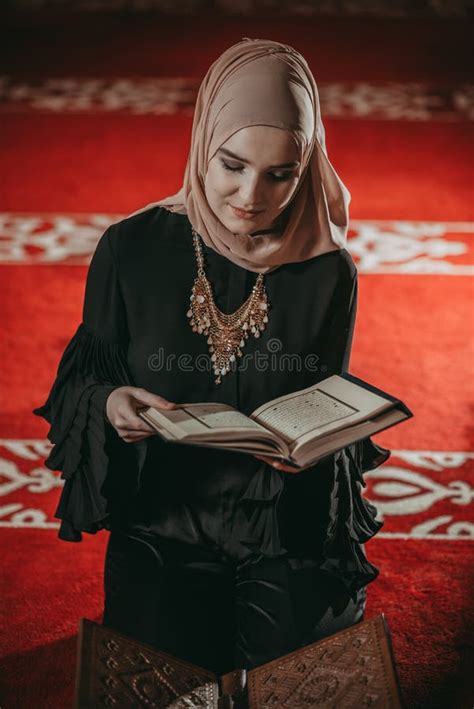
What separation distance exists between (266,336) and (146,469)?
0.34 m

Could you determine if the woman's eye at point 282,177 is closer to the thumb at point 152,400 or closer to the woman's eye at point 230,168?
the woman's eye at point 230,168

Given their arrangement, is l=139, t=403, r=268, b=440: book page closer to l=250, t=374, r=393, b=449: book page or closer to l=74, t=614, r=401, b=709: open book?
l=250, t=374, r=393, b=449: book page

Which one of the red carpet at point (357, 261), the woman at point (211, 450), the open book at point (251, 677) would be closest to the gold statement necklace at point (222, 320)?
the woman at point (211, 450)

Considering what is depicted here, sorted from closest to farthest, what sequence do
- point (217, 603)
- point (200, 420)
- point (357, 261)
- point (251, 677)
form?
point (200, 420) < point (251, 677) < point (217, 603) < point (357, 261)

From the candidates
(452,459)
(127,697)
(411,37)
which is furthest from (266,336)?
(411,37)

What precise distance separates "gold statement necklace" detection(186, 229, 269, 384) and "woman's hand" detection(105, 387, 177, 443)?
0.18 metres

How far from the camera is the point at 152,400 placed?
1.52 metres

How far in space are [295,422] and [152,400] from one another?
0.24 meters

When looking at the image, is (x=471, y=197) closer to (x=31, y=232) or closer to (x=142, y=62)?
(x=31, y=232)

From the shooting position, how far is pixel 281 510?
66.6 inches

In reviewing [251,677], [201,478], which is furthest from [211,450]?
[251,677]
